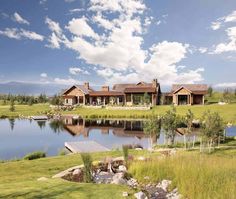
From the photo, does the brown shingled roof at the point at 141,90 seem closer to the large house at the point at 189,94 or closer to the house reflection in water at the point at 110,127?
the large house at the point at 189,94

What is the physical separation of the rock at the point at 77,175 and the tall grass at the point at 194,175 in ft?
5.61

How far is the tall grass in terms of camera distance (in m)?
7.04

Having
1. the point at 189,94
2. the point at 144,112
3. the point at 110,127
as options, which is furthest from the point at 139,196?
the point at 189,94

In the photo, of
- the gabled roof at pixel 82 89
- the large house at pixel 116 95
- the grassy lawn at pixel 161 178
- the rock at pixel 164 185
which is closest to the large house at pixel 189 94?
the large house at pixel 116 95

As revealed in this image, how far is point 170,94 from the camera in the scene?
57656 mm

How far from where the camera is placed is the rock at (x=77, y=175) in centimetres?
1011

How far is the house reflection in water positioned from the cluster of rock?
59.6 ft

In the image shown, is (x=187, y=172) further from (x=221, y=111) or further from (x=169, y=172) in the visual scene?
(x=221, y=111)

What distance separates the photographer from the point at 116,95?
60.2m

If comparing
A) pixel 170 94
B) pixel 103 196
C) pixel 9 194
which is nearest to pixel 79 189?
pixel 103 196

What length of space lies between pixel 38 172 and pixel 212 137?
9690 millimetres

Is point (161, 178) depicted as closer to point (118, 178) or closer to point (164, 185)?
point (164, 185)

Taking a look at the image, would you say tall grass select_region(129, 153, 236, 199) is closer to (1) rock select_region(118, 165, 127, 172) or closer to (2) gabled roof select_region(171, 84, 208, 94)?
(1) rock select_region(118, 165, 127, 172)

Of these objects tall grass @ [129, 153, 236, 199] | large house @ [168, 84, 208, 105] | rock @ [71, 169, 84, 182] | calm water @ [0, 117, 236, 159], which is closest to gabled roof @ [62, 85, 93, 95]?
large house @ [168, 84, 208, 105]
